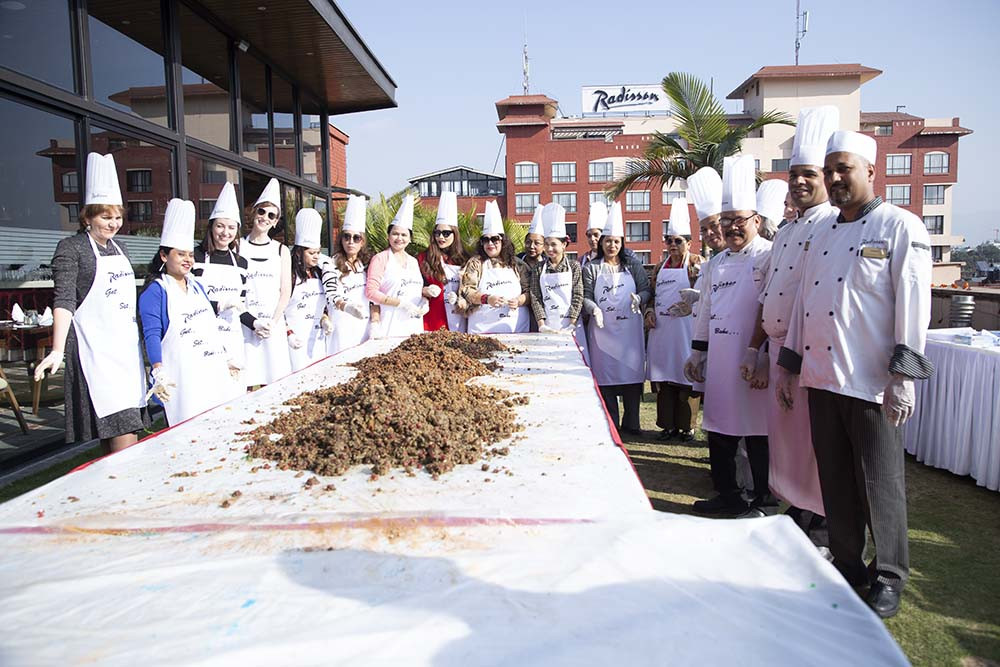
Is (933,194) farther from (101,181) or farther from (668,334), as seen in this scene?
(101,181)

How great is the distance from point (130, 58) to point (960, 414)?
694 cm

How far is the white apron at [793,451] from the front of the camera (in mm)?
2986

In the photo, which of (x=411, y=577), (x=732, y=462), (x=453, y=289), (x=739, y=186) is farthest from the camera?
(x=453, y=289)

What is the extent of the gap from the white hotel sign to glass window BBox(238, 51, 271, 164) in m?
43.2

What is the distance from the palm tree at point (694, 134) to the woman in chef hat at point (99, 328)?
8.87 meters

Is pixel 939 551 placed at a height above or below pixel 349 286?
below

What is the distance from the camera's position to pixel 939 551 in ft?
10.2

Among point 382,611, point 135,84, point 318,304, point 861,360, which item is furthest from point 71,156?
point 861,360

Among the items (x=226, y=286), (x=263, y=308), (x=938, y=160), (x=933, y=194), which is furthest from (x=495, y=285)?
(x=933, y=194)

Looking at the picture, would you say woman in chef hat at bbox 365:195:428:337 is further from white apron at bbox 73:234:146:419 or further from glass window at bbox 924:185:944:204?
glass window at bbox 924:185:944:204

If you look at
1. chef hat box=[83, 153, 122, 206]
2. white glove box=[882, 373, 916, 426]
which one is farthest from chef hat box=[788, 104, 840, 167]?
chef hat box=[83, 153, 122, 206]

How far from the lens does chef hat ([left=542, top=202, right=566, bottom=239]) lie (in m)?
5.36

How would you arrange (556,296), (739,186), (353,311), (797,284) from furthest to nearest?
(556,296) → (353,311) → (739,186) → (797,284)

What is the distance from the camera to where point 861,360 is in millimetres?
2395
